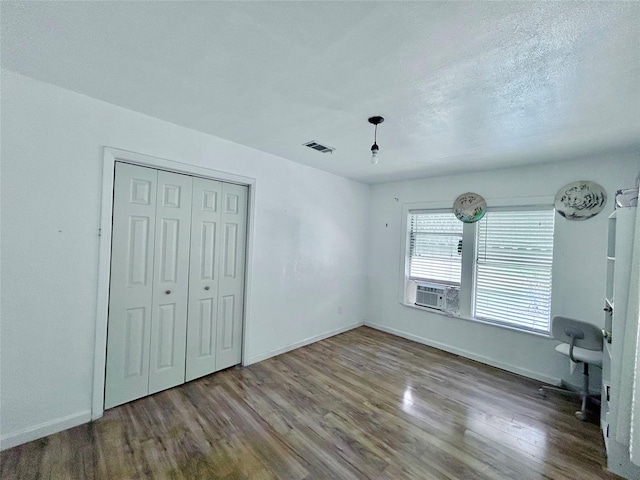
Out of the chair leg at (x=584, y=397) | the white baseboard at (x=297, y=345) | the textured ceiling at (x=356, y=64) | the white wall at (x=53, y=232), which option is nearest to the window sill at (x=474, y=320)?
the chair leg at (x=584, y=397)

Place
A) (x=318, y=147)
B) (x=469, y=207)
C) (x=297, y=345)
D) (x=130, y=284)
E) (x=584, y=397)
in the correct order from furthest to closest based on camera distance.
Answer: (x=297, y=345) < (x=469, y=207) < (x=318, y=147) < (x=584, y=397) < (x=130, y=284)

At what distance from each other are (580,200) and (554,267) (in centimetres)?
78

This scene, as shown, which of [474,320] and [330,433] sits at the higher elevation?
[474,320]

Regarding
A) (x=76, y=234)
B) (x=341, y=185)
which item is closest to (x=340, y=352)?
(x=341, y=185)

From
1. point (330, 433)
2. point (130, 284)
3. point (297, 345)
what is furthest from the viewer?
point (297, 345)

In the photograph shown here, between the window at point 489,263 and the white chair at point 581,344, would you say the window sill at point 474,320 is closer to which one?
the window at point 489,263

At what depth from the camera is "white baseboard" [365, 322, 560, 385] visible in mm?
3041

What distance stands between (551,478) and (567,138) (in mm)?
2707

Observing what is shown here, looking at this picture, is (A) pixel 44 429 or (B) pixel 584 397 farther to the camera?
(B) pixel 584 397

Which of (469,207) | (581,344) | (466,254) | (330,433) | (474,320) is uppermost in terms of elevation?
(469,207)

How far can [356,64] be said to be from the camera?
1524 millimetres

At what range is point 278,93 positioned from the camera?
1877 millimetres

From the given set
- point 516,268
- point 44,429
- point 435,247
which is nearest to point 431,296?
point 435,247

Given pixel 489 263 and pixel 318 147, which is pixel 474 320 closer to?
pixel 489 263
